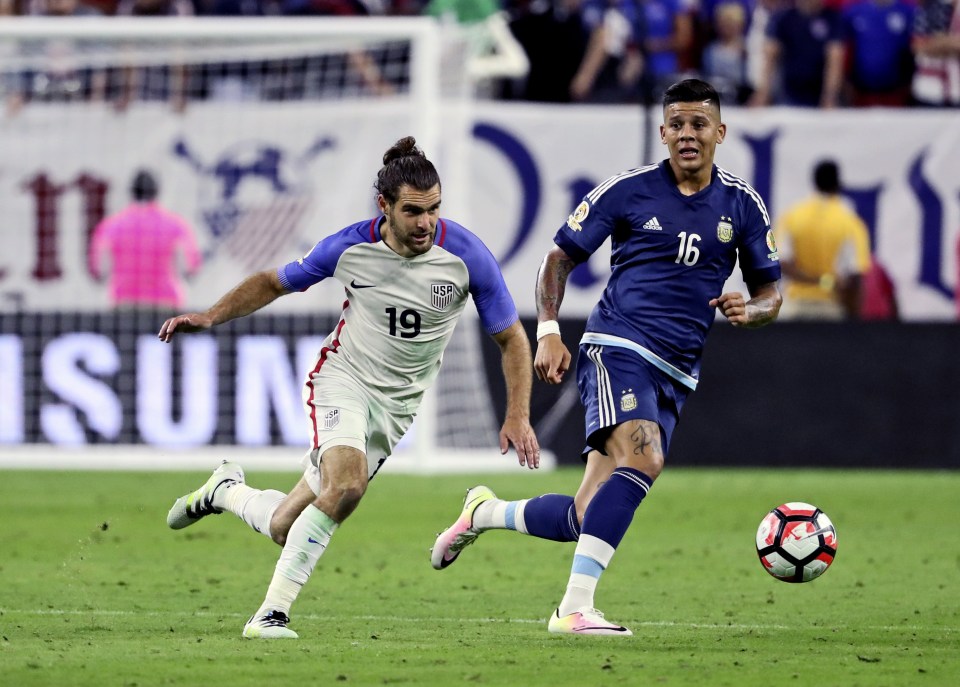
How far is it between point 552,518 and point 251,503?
1.35 metres

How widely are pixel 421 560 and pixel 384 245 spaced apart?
10.9 feet

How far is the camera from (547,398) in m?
16.0

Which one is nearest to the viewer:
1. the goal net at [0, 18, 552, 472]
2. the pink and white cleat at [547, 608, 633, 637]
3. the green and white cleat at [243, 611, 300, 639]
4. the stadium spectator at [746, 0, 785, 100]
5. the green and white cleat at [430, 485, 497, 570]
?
the green and white cleat at [243, 611, 300, 639]

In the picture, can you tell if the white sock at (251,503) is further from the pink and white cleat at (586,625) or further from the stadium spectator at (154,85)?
the stadium spectator at (154,85)

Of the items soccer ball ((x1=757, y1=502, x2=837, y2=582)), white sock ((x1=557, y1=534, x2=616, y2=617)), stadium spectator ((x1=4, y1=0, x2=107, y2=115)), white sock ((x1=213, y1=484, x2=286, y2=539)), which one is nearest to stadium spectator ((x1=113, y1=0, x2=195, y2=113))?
stadium spectator ((x1=4, y1=0, x2=107, y2=115))

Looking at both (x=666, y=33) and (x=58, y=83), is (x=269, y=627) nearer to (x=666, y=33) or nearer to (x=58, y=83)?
(x=58, y=83)

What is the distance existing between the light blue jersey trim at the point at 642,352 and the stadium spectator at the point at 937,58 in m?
11.2

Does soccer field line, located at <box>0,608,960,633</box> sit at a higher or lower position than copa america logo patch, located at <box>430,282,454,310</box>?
lower

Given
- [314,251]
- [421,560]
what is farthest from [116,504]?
[314,251]

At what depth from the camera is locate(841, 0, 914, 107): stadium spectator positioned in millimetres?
18094

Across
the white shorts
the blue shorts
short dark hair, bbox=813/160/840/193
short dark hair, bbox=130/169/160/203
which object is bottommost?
short dark hair, bbox=130/169/160/203

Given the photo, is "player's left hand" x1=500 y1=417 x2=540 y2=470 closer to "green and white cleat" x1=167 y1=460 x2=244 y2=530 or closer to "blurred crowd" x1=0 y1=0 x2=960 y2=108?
"green and white cleat" x1=167 y1=460 x2=244 y2=530

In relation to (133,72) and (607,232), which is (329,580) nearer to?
(607,232)

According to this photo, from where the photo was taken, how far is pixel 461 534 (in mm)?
8156
